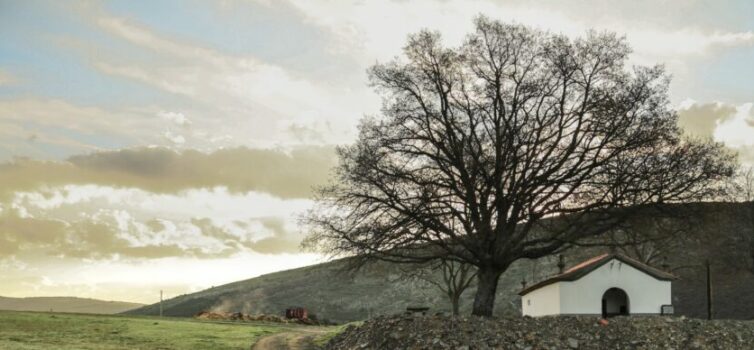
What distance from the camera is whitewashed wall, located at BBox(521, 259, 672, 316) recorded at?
4153 cm

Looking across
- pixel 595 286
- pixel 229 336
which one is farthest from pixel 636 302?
pixel 229 336

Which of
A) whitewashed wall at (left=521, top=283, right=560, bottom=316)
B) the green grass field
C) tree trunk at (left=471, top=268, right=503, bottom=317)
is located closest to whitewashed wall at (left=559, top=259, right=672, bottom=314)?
whitewashed wall at (left=521, top=283, right=560, bottom=316)

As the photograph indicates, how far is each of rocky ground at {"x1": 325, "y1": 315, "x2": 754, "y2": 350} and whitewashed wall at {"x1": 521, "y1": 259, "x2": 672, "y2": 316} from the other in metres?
12.8

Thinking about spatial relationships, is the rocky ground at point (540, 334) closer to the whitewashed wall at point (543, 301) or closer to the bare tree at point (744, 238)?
the whitewashed wall at point (543, 301)

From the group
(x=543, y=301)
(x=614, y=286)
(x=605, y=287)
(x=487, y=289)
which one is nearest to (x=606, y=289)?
(x=605, y=287)

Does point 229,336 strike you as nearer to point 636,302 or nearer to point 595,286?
point 595,286

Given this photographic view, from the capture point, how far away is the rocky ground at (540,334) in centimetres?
2388

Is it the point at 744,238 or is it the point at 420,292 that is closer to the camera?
the point at 744,238

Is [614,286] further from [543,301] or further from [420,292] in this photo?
[420,292]

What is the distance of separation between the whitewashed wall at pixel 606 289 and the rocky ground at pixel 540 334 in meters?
12.8

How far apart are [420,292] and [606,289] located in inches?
2801

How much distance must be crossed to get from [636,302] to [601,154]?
16000mm

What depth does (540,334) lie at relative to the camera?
2462cm

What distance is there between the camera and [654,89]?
99.3ft
